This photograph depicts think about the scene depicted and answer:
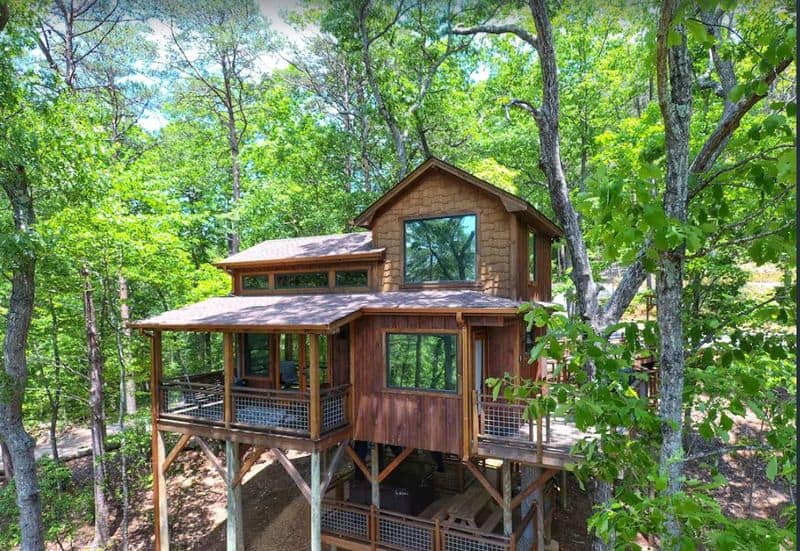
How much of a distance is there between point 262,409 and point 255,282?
139 inches

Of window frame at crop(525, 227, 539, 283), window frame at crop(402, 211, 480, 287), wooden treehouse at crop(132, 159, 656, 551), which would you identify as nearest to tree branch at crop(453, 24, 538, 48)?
wooden treehouse at crop(132, 159, 656, 551)

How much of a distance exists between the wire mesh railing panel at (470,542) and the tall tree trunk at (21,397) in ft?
30.2

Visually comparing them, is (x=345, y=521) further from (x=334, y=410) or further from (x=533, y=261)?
(x=533, y=261)

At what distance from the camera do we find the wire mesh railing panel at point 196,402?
387 inches

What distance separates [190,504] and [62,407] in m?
6.86

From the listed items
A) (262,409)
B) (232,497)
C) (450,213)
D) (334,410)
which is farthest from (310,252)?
(232,497)

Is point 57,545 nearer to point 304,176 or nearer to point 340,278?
point 340,278

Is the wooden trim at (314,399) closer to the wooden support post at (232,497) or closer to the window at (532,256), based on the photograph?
the wooden support post at (232,497)

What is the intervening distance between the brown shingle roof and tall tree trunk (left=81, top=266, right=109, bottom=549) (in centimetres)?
255

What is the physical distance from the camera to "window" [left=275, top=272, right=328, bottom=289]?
1075 cm

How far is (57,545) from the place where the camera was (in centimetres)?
1166

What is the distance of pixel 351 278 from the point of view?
1034 cm

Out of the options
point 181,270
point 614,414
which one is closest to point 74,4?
point 181,270

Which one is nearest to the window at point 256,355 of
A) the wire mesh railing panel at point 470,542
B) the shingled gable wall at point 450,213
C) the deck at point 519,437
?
the shingled gable wall at point 450,213
